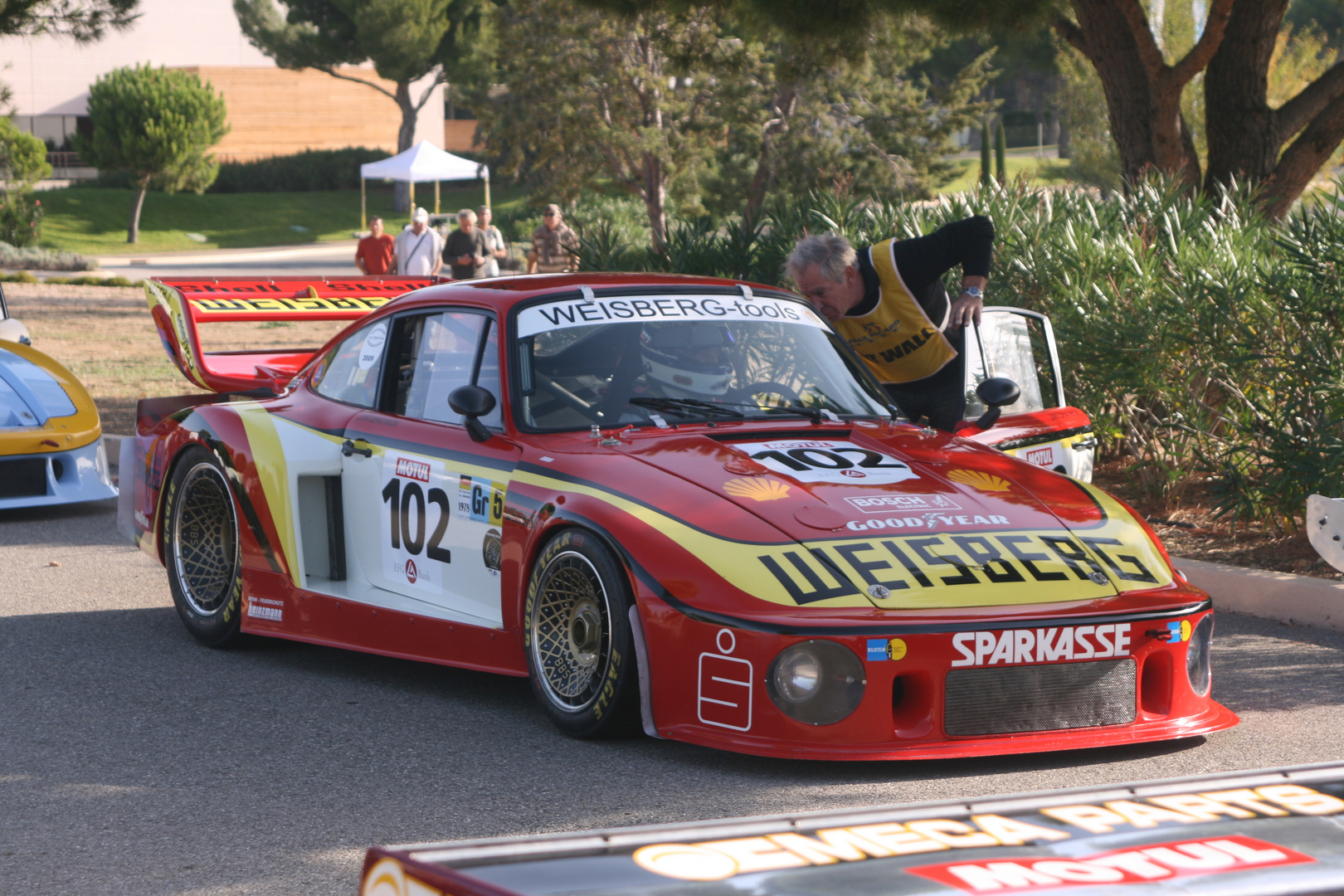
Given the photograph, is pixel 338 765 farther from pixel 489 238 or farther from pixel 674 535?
pixel 489 238

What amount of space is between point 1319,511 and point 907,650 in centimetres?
329

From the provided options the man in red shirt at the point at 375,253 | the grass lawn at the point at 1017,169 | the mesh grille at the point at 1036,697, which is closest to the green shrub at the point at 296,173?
the grass lawn at the point at 1017,169

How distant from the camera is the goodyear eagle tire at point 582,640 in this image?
4953 mm

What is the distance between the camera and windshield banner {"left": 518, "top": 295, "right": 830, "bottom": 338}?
5992mm

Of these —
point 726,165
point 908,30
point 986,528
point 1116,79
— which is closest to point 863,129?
point 726,165

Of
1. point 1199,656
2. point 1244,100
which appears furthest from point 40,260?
point 1199,656

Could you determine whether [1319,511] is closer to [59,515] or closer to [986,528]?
[986,528]

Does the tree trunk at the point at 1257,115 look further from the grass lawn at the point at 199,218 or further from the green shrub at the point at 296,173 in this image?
the green shrub at the point at 296,173

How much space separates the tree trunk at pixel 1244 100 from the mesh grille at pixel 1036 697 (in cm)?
1063

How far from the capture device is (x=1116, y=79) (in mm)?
14914

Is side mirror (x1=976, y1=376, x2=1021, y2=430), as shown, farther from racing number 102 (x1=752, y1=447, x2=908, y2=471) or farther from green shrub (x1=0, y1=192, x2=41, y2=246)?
green shrub (x1=0, y1=192, x2=41, y2=246)

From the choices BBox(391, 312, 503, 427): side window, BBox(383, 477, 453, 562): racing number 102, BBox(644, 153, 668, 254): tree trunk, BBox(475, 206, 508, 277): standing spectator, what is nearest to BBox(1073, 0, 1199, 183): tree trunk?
BBox(475, 206, 508, 277): standing spectator

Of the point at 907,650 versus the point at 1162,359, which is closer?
the point at 907,650

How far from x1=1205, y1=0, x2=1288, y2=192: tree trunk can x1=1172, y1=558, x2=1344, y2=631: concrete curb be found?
7749 millimetres
